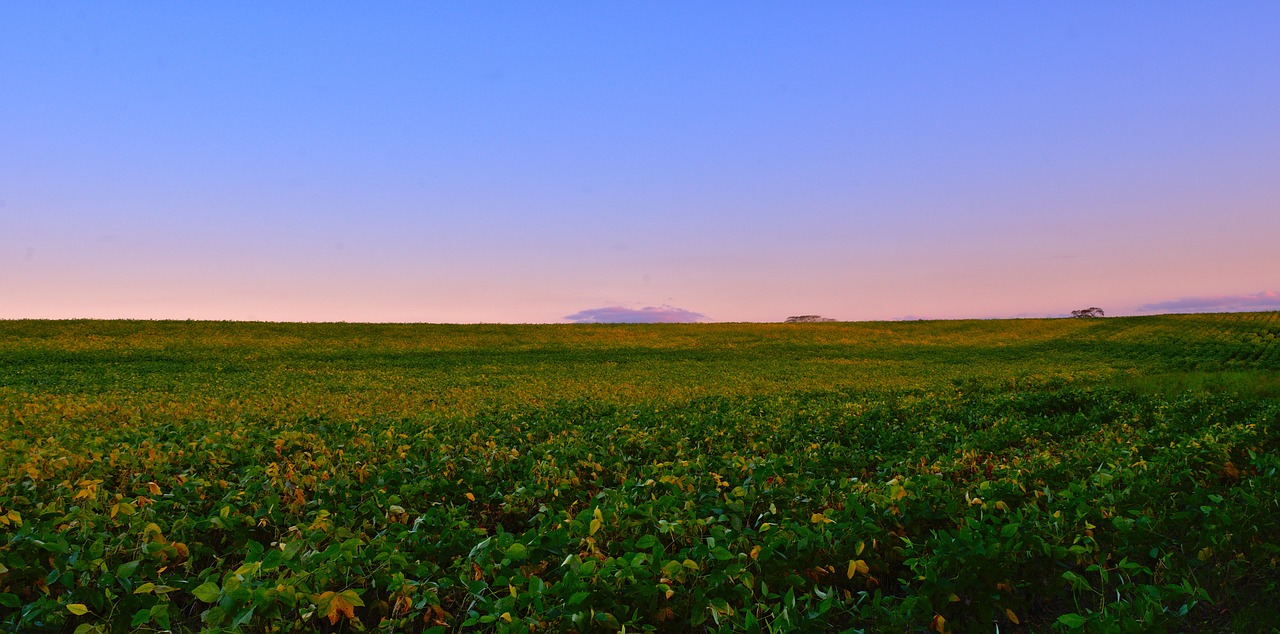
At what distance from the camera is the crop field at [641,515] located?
4.46 meters

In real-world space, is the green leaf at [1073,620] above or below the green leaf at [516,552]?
below

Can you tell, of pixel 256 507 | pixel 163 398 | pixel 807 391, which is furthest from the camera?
pixel 807 391

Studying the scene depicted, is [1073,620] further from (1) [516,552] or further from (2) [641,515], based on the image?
(1) [516,552]

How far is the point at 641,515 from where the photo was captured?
19.3 feet

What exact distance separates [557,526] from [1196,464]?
8.24m

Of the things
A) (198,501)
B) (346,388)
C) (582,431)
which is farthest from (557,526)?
(346,388)

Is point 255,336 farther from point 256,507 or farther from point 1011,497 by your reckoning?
point 1011,497

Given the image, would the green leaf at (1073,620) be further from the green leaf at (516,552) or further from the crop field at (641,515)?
the green leaf at (516,552)

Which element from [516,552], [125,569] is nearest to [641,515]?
[516,552]

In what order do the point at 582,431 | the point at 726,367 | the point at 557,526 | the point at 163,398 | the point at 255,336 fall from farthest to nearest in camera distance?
the point at 255,336, the point at 726,367, the point at 163,398, the point at 582,431, the point at 557,526

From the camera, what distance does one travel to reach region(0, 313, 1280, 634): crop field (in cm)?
446

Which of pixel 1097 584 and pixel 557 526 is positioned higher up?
pixel 557 526

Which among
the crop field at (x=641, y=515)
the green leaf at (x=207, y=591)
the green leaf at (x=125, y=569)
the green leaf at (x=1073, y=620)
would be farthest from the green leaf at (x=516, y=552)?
the green leaf at (x=1073, y=620)

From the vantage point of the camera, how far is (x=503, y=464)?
28.3 feet
